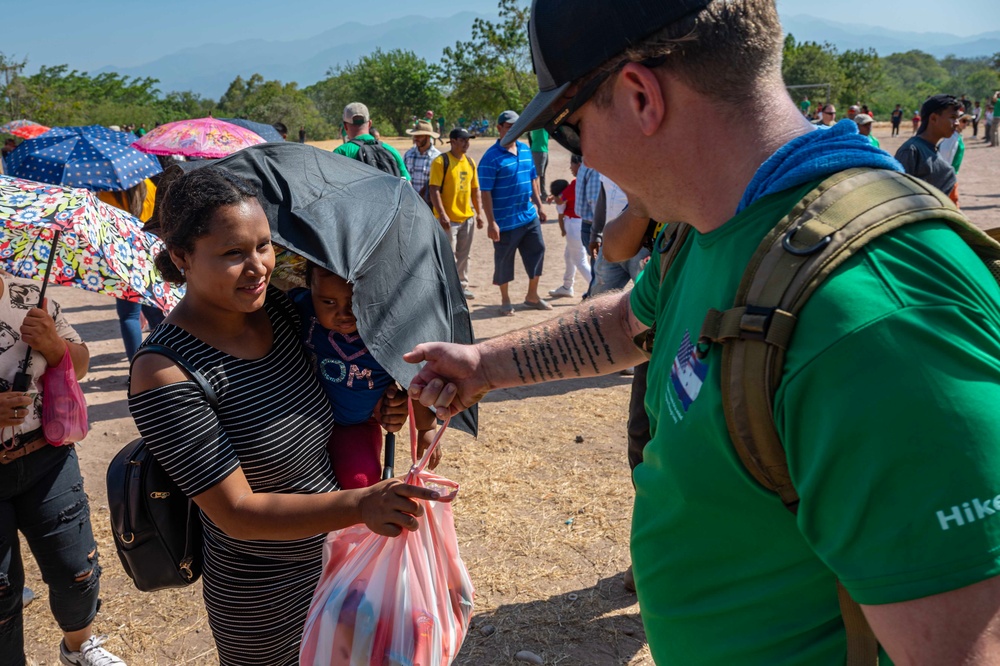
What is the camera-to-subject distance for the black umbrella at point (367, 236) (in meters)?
2.29

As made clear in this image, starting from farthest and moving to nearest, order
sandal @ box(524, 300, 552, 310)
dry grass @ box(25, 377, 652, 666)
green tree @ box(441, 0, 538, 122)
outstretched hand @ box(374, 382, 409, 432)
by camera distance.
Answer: green tree @ box(441, 0, 538, 122), sandal @ box(524, 300, 552, 310), dry grass @ box(25, 377, 652, 666), outstretched hand @ box(374, 382, 409, 432)

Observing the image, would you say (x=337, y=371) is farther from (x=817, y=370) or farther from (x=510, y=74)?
(x=510, y=74)

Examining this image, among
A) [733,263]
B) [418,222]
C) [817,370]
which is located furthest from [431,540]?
[817,370]

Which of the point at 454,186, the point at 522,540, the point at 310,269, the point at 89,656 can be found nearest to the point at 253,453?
the point at 310,269

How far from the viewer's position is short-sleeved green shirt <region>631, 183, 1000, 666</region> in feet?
2.97

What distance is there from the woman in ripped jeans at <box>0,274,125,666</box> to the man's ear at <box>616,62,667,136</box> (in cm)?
260

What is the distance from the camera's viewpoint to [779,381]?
1.06 metres

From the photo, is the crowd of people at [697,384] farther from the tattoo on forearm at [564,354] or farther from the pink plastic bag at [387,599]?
the pink plastic bag at [387,599]

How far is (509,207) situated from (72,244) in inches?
250

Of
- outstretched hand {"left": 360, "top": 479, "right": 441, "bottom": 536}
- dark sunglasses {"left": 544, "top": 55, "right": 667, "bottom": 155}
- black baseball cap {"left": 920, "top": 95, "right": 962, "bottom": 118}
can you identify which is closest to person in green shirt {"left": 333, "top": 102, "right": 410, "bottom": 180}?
black baseball cap {"left": 920, "top": 95, "right": 962, "bottom": 118}

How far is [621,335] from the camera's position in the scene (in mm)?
2123

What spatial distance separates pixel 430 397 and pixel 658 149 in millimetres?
1013

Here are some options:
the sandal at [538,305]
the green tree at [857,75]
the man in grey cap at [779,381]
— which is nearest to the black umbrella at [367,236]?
the man in grey cap at [779,381]

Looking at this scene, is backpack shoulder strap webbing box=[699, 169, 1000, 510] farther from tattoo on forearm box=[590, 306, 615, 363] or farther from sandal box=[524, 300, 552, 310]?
sandal box=[524, 300, 552, 310]
